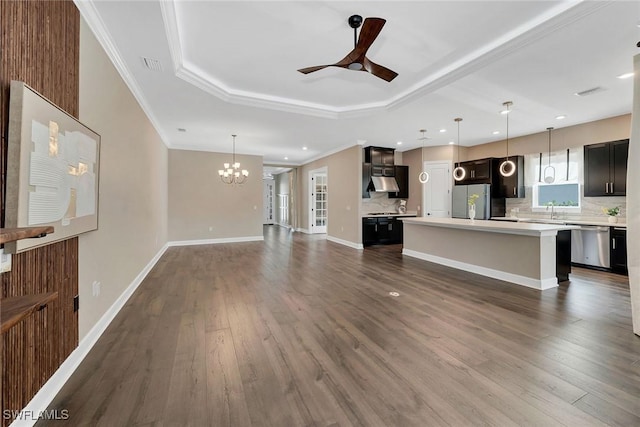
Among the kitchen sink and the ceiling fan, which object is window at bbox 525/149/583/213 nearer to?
the kitchen sink

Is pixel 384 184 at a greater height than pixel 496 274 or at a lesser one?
greater

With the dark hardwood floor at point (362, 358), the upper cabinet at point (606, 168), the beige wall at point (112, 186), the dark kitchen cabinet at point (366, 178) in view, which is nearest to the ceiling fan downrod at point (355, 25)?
the beige wall at point (112, 186)

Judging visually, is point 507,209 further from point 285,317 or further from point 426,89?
point 285,317

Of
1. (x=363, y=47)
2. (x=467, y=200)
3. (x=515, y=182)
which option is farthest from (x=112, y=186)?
(x=515, y=182)

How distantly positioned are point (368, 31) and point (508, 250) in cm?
379

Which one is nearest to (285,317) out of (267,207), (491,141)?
(491,141)

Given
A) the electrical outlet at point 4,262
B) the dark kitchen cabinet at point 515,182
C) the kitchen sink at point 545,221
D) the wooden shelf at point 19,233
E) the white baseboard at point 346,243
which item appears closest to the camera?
the wooden shelf at point 19,233

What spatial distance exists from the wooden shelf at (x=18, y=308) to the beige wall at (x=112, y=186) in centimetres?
121

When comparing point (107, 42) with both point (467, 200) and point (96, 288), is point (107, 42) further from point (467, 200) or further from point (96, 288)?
point (467, 200)

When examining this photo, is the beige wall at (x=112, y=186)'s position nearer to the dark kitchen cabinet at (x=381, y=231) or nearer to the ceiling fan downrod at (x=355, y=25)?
the ceiling fan downrod at (x=355, y=25)

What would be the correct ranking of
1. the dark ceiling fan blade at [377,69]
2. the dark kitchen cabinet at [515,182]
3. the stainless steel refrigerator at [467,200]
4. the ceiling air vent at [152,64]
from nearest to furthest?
1. the dark ceiling fan blade at [377,69]
2. the ceiling air vent at [152,64]
3. the dark kitchen cabinet at [515,182]
4. the stainless steel refrigerator at [467,200]

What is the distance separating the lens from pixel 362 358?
2.17 metres

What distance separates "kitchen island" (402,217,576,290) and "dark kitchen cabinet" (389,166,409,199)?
283 cm

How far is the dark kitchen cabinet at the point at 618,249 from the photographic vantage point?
4.65m
